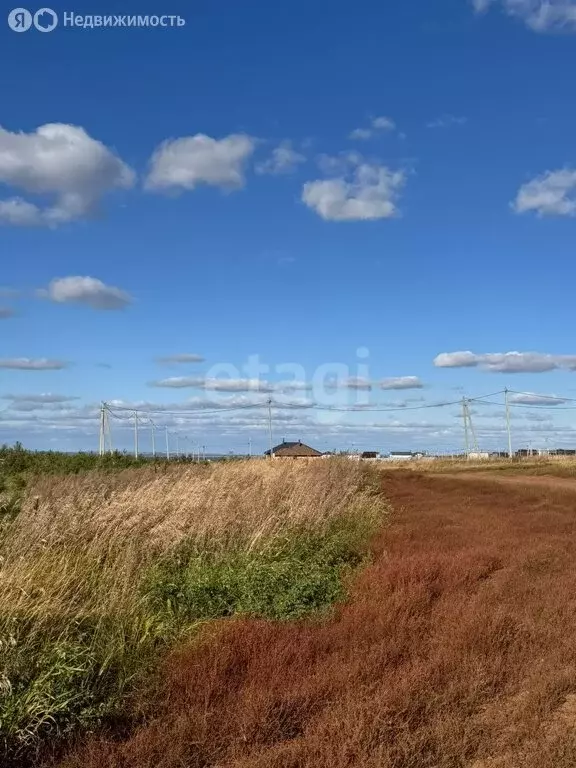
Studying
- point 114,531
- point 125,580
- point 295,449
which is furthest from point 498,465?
point 125,580

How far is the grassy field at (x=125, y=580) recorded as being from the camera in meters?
5.05

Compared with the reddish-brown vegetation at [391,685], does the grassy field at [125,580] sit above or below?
above

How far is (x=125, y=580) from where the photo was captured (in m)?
7.66

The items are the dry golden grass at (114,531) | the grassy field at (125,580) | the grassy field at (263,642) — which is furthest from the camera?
the dry golden grass at (114,531)

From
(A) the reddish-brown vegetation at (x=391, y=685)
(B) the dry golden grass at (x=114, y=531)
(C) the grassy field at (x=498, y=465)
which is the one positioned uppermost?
(B) the dry golden grass at (x=114, y=531)

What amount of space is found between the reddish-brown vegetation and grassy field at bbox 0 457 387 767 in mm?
421

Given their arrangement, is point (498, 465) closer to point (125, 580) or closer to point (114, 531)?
point (114, 531)

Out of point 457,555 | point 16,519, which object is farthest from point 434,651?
point 16,519

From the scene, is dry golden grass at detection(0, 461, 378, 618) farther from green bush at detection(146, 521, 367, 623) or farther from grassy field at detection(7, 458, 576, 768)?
green bush at detection(146, 521, 367, 623)

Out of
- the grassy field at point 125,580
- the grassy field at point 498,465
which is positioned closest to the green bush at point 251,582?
the grassy field at point 125,580

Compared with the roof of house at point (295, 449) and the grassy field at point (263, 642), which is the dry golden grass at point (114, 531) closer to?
the grassy field at point (263, 642)

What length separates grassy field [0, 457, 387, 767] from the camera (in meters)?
5.05

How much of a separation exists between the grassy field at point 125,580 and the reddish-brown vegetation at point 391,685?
16.6 inches

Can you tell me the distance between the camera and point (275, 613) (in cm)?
766
